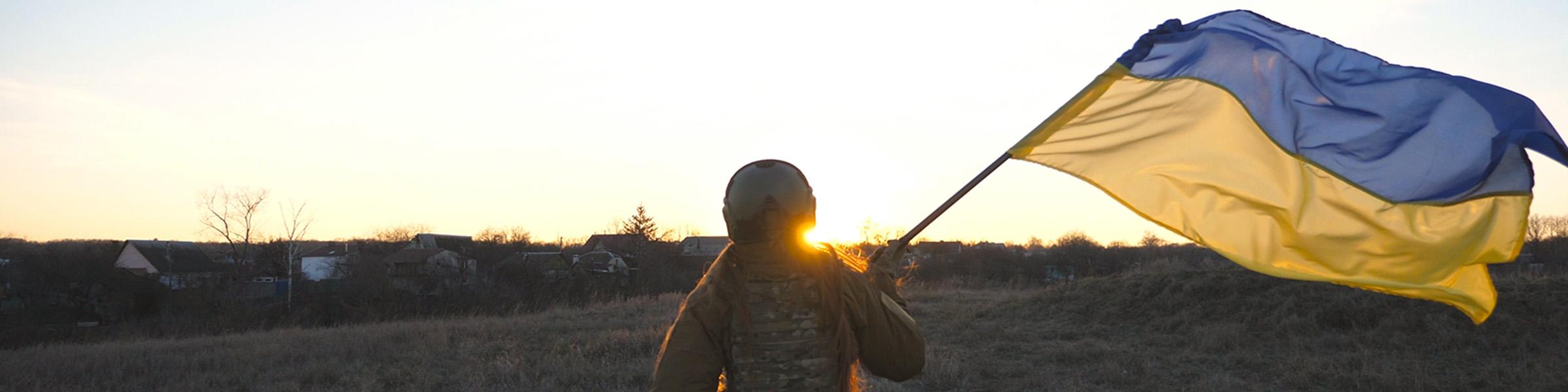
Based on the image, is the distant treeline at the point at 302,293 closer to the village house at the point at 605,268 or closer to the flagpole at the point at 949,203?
the village house at the point at 605,268

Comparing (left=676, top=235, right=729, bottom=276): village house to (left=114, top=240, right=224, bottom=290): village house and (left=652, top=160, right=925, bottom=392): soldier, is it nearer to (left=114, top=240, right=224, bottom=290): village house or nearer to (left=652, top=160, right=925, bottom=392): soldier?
(left=114, top=240, right=224, bottom=290): village house

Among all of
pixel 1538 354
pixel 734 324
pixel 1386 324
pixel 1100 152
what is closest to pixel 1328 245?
pixel 1100 152

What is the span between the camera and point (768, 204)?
264cm

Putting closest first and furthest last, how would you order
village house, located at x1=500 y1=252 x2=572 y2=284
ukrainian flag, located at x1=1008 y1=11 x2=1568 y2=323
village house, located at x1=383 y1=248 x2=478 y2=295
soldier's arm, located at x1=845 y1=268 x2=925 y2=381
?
soldier's arm, located at x1=845 y1=268 x2=925 y2=381 < ukrainian flag, located at x1=1008 y1=11 x2=1568 y2=323 < village house, located at x1=383 y1=248 x2=478 y2=295 < village house, located at x1=500 y1=252 x2=572 y2=284

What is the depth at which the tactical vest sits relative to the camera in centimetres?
269

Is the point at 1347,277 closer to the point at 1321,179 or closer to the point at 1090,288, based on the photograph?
the point at 1321,179

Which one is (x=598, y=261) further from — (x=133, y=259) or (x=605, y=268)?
(x=133, y=259)

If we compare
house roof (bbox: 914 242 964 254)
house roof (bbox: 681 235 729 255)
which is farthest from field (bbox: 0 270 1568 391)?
house roof (bbox: 681 235 729 255)

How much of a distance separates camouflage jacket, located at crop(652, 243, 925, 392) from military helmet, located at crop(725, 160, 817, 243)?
0.06 metres

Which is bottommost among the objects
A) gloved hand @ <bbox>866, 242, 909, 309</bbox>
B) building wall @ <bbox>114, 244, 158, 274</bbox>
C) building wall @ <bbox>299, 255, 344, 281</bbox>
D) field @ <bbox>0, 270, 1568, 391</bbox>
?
field @ <bbox>0, 270, 1568, 391</bbox>

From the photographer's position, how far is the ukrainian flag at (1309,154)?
3506 millimetres

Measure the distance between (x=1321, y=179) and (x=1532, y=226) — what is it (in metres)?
37.4

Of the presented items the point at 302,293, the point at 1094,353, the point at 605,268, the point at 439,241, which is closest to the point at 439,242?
the point at 439,241

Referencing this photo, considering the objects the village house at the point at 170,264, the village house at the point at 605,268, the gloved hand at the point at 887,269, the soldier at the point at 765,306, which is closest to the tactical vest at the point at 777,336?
the soldier at the point at 765,306
